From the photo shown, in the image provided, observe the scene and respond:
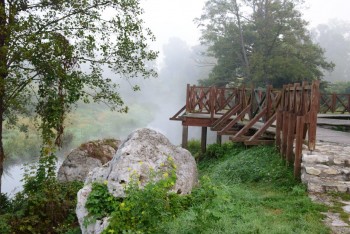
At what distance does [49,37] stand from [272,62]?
671 inches

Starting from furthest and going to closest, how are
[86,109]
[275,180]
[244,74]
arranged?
[86,109] → [244,74] → [275,180]

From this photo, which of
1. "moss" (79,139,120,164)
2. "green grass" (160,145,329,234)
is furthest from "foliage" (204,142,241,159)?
"green grass" (160,145,329,234)

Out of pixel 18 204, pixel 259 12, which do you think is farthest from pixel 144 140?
pixel 259 12

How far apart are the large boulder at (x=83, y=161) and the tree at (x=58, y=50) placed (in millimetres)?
1788

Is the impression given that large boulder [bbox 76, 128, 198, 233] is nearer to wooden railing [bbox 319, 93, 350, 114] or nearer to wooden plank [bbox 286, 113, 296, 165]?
wooden plank [bbox 286, 113, 296, 165]

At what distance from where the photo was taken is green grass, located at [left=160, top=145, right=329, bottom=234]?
467 cm

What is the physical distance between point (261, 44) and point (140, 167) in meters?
21.2

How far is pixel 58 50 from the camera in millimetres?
7531

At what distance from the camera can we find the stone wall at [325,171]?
20.4 feet

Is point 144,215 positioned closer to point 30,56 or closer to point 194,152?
point 30,56

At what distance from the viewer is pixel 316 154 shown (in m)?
6.92

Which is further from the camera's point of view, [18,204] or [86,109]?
[86,109]

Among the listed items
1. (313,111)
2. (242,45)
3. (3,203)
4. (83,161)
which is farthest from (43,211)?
(242,45)

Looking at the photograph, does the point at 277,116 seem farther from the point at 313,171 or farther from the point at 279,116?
the point at 313,171
